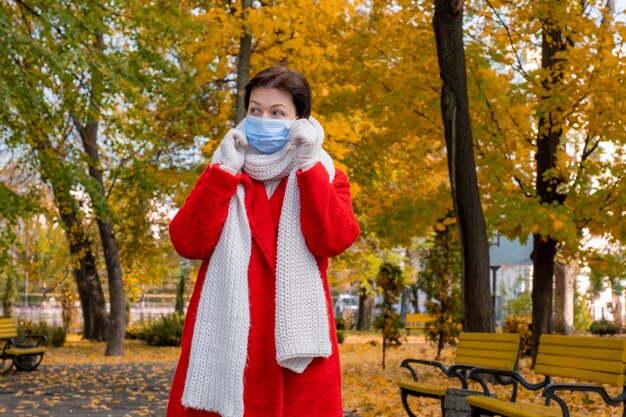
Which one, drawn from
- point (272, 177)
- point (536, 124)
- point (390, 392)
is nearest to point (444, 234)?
point (536, 124)

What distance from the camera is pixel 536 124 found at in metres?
15.0

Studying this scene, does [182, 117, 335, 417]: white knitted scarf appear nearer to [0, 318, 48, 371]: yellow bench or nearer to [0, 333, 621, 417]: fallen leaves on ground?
[0, 333, 621, 417]: fallen leaves on ground

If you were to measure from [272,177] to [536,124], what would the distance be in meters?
12.2

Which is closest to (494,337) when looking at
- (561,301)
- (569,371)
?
(569,371)

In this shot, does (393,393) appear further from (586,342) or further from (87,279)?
(87,279)

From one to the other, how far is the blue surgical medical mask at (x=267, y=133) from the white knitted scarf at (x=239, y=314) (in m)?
0.06

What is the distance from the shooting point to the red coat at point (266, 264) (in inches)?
124

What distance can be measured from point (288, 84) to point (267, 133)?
21 cm

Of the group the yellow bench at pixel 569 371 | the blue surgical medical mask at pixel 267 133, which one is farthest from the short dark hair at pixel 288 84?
the yellow bench at pixel 569 371

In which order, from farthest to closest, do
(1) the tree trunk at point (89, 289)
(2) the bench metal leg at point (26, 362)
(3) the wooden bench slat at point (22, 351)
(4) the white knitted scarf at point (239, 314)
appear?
(1) the tree trunk at point (89, 289) < (2) the bench metal leg at point (26, 362) < (3) the wooden bench slat at point (22, 351) < (4) the white knitted scarf at point (239, 314)

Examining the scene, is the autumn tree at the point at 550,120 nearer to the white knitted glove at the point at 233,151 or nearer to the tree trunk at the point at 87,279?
the white knitted glove at the point at 233,151

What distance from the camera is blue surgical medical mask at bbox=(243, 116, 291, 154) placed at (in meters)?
3.25

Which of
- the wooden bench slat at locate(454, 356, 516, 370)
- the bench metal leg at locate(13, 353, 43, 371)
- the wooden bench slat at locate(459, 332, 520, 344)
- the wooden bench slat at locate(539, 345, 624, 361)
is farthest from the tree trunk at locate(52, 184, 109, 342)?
the wooden bench slat at locate(539, 345, 624, 361)

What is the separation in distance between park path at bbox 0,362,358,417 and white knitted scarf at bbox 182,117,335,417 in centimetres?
687
